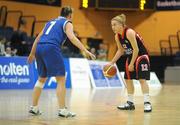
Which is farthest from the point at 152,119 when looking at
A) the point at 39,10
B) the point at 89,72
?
the point at 39,10

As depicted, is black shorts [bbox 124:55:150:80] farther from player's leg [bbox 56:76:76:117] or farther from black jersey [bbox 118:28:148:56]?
player's leg [bbox 56:76:76:117]

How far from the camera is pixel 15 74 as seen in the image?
16.6 metres

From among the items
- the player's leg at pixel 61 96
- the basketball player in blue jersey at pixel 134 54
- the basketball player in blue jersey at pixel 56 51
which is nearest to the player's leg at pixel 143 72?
the basketball player in blue jersey at pixel 134 54

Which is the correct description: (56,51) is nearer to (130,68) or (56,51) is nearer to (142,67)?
(130,68)

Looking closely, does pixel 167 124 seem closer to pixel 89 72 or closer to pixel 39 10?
pixel 89 72

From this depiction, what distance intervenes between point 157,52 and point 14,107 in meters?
20.6

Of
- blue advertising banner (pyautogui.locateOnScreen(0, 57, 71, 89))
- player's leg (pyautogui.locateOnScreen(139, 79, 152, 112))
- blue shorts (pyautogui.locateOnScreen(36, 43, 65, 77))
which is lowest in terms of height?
blue advertising banner (pyautogui.locateOnScreen(0, 57, 71, 89))

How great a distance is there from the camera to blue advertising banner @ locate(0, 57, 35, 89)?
16.3 metres

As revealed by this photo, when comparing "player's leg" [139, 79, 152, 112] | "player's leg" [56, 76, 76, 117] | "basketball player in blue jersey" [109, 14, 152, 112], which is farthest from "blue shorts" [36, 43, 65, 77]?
"player's leg" [139, 79, 152, 112]

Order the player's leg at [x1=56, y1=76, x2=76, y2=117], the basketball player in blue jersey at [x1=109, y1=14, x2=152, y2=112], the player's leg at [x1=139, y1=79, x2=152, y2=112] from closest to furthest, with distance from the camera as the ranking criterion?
the player's leg at [x1=56, y1=76, x2=76, y2=117] → the player's leg at [x1=139, y1=79, x2=152, y2=112] → the basketball player in blue jersey at [x1=109, y1=14, x2=152, y2=112]

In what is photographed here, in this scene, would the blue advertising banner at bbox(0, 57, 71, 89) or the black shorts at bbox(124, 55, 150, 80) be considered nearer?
the black shorts at bbox(124, 55, 150, 80)

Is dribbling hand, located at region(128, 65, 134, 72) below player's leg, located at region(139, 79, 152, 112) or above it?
above

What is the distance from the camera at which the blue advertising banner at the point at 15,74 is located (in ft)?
53.6

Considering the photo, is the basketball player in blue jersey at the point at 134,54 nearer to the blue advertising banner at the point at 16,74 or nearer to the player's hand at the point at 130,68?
the player's hand at the point at 130,68
